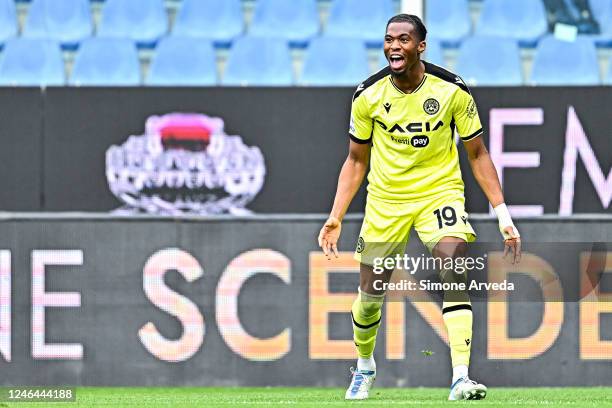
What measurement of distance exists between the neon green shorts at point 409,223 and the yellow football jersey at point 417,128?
0.04m

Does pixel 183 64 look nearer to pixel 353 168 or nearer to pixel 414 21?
pixel 353 168

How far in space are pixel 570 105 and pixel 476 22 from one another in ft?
8.69

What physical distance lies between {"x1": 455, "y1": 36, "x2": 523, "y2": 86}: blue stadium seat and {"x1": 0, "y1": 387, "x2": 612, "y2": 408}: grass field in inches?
216

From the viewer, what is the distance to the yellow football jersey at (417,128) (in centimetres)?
566

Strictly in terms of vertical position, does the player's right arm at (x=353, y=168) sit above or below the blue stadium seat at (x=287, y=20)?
below

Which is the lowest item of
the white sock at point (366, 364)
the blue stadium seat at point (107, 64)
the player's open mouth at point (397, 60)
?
the white sock at point (366, 364)

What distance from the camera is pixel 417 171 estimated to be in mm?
5754

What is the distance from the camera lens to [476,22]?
13.1m

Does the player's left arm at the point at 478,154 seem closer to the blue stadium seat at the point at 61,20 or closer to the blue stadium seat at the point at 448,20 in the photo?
the blue stadium seat at the point at 448,20

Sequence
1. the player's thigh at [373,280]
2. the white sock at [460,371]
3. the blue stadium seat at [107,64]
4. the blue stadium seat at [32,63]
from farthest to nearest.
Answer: the blue stadium seat at [107,64] → the blue stadium seat at [32,63] → the player's thigh at [373,280] → the white sock at [460,371]

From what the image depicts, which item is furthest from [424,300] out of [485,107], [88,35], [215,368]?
[88,35]

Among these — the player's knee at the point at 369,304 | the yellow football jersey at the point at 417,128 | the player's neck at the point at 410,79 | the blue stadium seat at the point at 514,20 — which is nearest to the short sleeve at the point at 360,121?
the yellow football jersey at the point at 417,128

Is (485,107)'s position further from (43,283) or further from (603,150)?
(43,283)

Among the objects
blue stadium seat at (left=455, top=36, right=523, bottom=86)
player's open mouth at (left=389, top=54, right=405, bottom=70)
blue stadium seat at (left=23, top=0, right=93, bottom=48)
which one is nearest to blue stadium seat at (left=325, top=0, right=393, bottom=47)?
blue stadium seat at (left=455, top=36, right=523, bottom=86)
